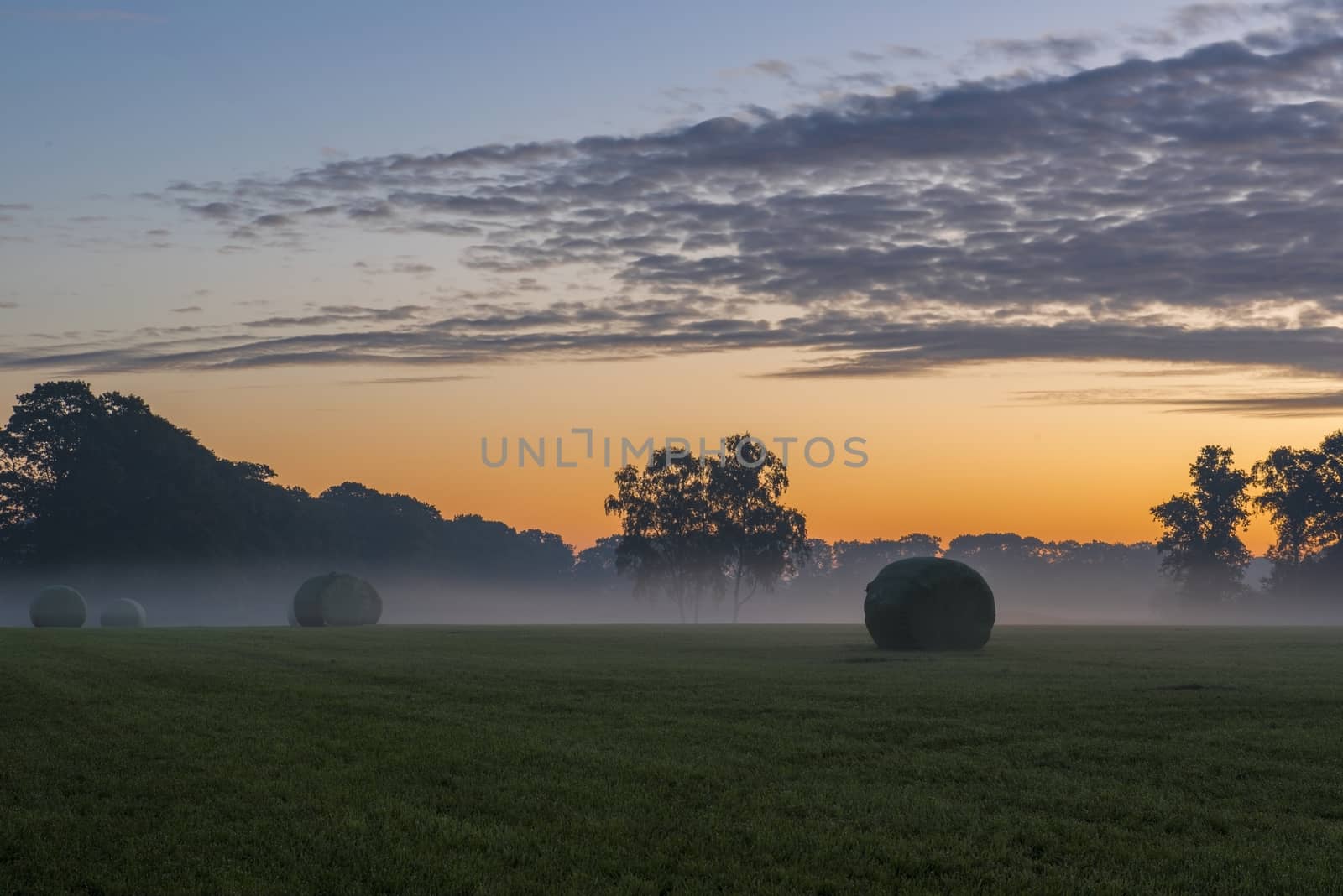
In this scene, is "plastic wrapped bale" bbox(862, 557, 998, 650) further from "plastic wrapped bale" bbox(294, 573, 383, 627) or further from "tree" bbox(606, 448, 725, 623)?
"tree" bbox(606, 448, 725, 623)

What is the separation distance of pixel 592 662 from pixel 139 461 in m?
82.7

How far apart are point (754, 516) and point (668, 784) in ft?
315

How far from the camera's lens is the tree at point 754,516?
109 metres

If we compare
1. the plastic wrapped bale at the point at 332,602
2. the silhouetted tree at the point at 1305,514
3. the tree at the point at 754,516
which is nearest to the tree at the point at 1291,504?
the silhouetted tree at the point at 1305,514

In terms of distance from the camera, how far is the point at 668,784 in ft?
44.3

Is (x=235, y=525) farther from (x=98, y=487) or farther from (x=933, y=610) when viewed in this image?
(x=933, y=610)

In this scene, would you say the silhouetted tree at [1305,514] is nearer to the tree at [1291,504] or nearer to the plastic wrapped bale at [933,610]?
the tree at [1291,504]

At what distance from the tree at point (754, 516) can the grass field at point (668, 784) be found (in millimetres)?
83224

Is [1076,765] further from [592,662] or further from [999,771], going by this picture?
[592,662]

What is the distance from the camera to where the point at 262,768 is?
14531 mm

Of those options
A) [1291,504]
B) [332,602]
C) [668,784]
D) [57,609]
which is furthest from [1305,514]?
[668,784]

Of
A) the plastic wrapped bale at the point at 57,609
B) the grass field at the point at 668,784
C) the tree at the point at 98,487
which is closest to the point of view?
the grass field at the point at 668,784

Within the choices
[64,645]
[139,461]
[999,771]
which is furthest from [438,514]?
[999,771]

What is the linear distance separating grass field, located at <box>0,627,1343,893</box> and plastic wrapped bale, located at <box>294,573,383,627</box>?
47.4 metres
